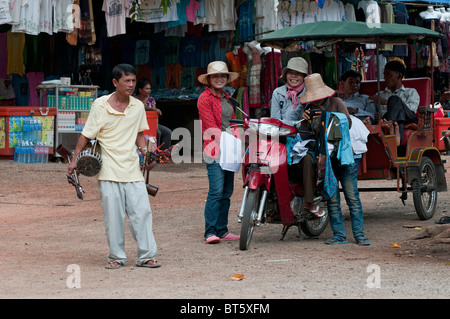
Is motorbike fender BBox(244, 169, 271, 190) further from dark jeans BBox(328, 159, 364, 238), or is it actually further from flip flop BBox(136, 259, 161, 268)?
flip flop BBox(136, 259, 161, 268)

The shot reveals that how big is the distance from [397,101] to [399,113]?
0.16 m

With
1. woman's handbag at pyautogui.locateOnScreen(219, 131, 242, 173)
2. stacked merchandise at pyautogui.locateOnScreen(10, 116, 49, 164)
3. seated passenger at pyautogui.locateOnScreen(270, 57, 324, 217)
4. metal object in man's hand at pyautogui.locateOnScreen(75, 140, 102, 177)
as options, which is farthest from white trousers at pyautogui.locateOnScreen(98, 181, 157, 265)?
stacked merchandise at pyautogui.locateOnScreen(10, 116, 49, 164)

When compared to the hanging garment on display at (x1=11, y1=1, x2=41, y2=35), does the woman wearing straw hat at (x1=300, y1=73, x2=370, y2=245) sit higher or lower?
lower

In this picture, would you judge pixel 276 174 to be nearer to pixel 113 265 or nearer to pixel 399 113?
pixel 113 265

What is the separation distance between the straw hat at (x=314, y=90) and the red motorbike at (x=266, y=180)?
360mm

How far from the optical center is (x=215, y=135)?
7.81 m

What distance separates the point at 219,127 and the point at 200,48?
10569 millimetres

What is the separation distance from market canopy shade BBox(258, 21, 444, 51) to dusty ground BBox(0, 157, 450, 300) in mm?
2179

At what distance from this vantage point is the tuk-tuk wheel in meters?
9.40

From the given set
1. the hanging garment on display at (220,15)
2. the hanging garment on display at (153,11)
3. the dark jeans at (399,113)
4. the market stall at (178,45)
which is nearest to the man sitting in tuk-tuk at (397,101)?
the dark jeans at (399,113)

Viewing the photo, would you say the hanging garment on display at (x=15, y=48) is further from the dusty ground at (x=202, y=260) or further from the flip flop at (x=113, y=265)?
the flip flop at (x=113, y=265)

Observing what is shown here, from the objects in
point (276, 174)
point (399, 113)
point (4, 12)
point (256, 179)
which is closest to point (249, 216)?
point (256, 179)

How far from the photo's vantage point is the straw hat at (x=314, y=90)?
303 inches
